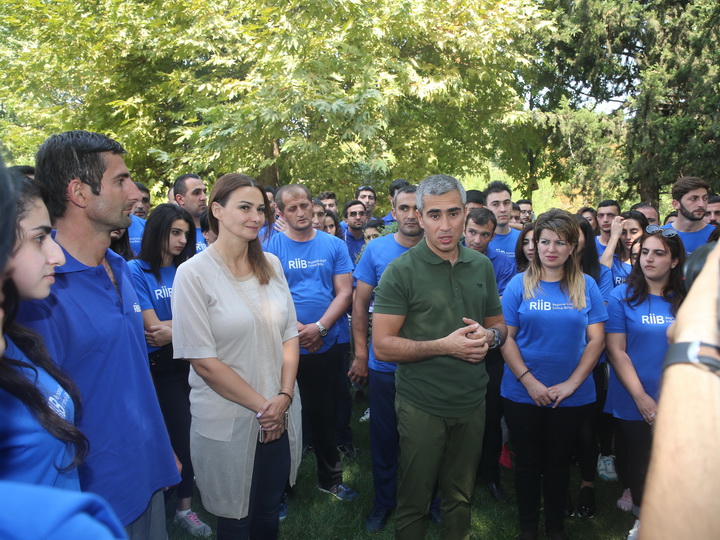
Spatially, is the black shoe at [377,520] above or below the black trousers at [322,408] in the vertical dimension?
below

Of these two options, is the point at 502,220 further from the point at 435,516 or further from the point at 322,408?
the point at 435,516

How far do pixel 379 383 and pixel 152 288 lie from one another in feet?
5.98

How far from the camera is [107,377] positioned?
2084mm

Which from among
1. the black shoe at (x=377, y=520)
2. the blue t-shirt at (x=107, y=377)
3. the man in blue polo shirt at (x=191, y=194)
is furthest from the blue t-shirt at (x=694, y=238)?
the blue t-shirt at (x=107, y=377)

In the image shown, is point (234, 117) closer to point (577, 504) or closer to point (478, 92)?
point (478, 92)

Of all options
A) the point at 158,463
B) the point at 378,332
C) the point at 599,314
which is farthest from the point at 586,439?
the point at 158,463

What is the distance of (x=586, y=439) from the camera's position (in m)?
3.98

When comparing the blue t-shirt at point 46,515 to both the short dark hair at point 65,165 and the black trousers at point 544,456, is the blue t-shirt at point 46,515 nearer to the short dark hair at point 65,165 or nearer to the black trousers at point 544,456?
the short dark hair at point 65,165

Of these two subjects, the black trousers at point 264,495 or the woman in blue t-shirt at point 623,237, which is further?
the woman in blue t-shirt at point 623,237

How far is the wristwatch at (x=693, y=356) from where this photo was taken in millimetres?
788

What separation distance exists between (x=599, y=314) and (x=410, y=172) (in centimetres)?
884

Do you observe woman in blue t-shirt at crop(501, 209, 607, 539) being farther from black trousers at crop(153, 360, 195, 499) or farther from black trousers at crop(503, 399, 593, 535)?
black trousers at crop(153, 360, 195, 499)

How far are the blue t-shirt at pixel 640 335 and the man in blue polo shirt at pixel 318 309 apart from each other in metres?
2.14

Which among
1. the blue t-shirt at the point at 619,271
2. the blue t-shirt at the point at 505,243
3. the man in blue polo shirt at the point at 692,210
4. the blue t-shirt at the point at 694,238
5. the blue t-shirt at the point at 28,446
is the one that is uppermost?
the man in blue polo shirt at the point at 692,210
